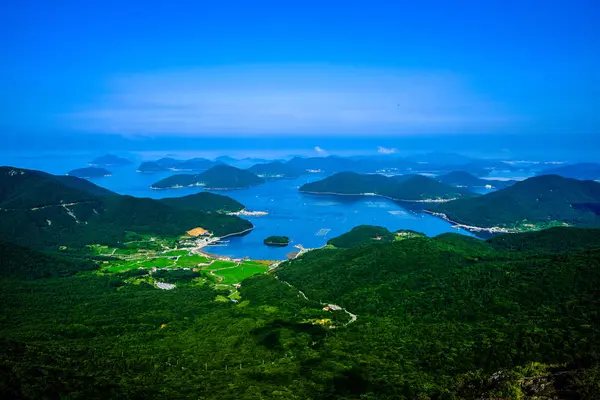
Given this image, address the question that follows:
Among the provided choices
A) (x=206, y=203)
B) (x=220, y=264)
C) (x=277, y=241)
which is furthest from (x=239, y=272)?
(x=206, y=203)

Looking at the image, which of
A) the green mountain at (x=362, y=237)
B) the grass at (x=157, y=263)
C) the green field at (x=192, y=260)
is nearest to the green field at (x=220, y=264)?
the green field at (x=192, y=260)

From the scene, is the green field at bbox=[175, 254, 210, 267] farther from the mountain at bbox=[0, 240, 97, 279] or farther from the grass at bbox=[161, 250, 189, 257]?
the mountain at bbox=[0, 240, 97, 279]

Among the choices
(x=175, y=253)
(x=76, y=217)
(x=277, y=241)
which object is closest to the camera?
(x=175, y=253)

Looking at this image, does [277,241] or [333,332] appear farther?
[277,241]

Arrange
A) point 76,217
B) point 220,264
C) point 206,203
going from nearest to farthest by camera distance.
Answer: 1. point 220,264
2. point 76,217
3. point 206,203

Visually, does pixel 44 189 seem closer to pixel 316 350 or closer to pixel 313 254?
pixel 313 254

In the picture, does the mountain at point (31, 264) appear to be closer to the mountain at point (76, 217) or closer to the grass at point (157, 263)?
the grass at point (157, 263)

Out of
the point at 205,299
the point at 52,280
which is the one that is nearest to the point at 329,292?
the point at 205,299

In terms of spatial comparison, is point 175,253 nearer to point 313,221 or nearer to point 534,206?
point 313,221
